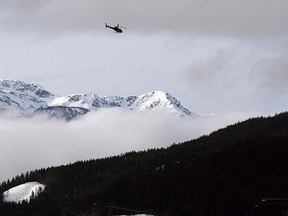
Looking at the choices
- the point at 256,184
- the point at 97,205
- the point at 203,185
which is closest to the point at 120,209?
the point at 97,205

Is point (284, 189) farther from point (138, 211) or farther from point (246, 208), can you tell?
point (138, 211)

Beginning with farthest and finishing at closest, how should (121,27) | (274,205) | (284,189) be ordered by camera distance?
(284,189)
(274,205)
(121,27)

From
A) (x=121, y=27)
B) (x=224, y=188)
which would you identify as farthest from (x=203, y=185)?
(x=121, y=27)

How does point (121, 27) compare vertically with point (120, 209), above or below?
above

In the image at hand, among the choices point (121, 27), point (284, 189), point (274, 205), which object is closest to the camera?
point (121, 27)

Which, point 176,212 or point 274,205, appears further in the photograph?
point 176,212

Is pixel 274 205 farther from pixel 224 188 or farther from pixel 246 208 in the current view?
pixel 224 188

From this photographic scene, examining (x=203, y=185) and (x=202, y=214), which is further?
(x=203, y=185)

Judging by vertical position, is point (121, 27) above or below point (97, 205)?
above
